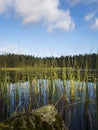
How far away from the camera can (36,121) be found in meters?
3.21

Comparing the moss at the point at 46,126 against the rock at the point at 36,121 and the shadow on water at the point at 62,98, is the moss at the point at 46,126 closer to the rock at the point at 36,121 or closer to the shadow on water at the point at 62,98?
the rock at the point at 36,121

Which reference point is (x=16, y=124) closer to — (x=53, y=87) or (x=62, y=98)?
(x=62, y=98)

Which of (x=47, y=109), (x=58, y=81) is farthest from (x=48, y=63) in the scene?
(x=47, y=109)

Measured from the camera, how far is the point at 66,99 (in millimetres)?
6223

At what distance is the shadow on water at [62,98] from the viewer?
5777 mm

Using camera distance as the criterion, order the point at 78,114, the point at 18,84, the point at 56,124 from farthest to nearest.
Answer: the point at 18,84, the point at 78,114, the point at 56,124

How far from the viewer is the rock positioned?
3129mm

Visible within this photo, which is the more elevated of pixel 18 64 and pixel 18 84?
pixel 18 64

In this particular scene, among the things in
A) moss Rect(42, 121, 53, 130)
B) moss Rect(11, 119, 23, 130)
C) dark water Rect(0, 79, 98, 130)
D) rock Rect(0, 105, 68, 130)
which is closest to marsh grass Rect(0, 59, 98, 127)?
dark water Rect(0, 79, 98, 130)

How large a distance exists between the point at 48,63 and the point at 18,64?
1.07m

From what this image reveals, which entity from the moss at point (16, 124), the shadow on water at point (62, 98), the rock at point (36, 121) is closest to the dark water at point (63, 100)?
the shadow on water at point (62, 98)

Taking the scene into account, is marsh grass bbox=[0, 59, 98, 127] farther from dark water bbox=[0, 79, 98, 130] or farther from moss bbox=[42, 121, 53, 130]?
moss bbox=[42, 121, 53, 130]

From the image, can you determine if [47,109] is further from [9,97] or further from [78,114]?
[9,97]

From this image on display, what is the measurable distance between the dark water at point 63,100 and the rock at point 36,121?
7.07ft
